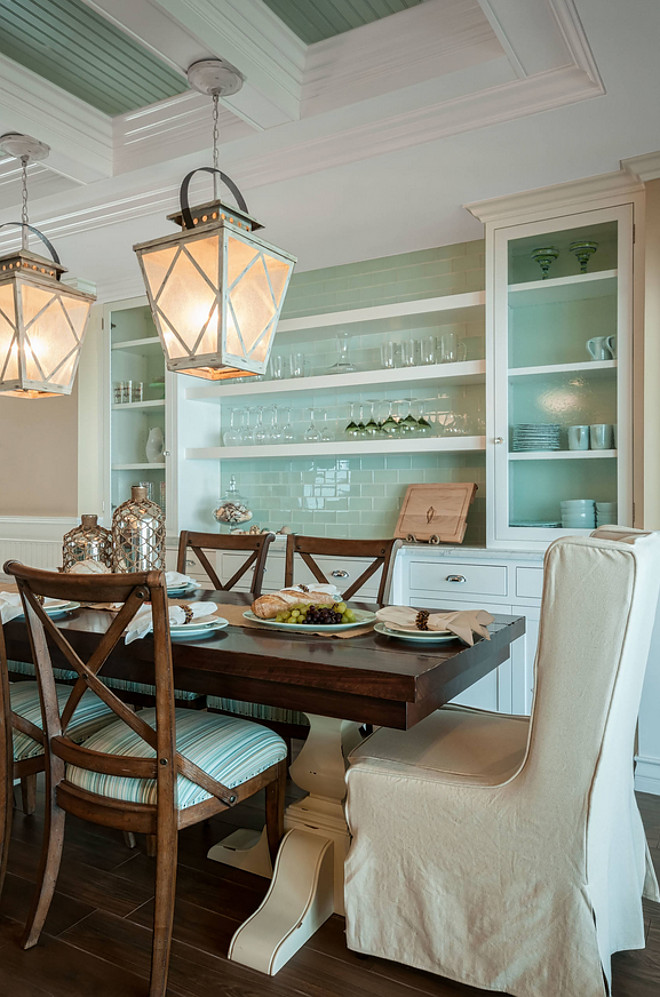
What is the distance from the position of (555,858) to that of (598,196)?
2.55 m

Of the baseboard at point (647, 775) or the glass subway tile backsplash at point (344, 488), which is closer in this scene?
the baseboard at point (647, 775)

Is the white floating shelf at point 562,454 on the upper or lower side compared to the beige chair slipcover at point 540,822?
upper

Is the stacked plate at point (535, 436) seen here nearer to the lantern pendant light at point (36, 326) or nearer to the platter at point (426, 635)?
the platter at point (426, 635)

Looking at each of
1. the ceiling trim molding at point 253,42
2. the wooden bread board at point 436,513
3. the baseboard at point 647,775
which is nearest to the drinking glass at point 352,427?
the wooden bread board at point 436,513

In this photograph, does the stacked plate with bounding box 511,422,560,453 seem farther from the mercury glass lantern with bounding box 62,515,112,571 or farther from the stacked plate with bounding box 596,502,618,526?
the mercury glass lantern with bounding box 62,515,112,571

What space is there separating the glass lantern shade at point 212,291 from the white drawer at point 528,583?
1.52m

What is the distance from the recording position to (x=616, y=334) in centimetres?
296

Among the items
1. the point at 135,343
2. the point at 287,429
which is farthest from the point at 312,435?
the point at 135,343

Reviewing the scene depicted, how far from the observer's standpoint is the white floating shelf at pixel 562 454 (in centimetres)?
301

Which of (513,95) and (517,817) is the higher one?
(513,95)

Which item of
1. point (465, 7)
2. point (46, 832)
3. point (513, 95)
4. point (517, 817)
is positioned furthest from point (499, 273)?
point (46, 832)

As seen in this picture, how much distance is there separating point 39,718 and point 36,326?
4.49 ft

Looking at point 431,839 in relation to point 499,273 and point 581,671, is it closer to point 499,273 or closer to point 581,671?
point 581,671

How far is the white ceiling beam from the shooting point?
2.15 meters
